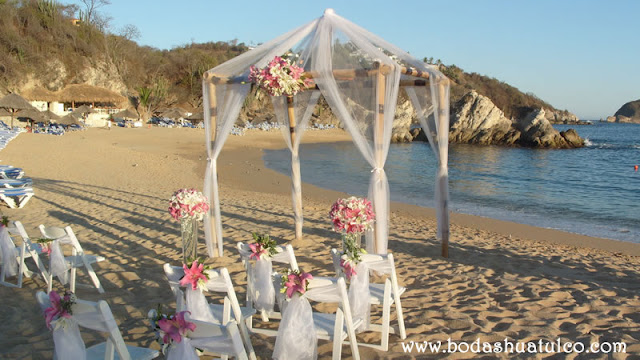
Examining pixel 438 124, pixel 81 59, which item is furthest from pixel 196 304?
pixel 81 59

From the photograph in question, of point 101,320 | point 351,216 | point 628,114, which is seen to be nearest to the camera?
point 101,320

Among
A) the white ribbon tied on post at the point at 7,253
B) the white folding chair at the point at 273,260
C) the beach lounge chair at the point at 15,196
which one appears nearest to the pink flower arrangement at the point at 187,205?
the white folding chair at the point at 273,260

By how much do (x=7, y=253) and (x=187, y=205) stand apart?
6.99ft

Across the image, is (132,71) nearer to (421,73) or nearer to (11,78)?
(11,78)

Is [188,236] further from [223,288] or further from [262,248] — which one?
[223,288]

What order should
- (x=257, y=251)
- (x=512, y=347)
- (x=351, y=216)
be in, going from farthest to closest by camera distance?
(x=351, y=216) < (x=257, y=251) < (x=512, y=347)

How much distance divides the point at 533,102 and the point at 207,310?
347ft

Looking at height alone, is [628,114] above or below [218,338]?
above

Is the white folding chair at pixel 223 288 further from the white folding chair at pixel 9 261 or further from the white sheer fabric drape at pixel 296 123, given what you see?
the white sheer fabric drape at pixel 296 123

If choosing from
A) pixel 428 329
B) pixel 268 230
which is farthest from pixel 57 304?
pixel 268 230

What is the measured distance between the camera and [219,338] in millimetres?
2684

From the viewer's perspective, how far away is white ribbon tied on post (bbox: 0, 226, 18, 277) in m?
5.69

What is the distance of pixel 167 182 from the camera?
1518 cm

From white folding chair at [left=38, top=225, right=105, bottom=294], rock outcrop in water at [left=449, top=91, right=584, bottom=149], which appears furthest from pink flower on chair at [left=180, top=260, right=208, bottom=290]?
rock outcrop in water at [left=449, top=91, right=584, bottom=149]
